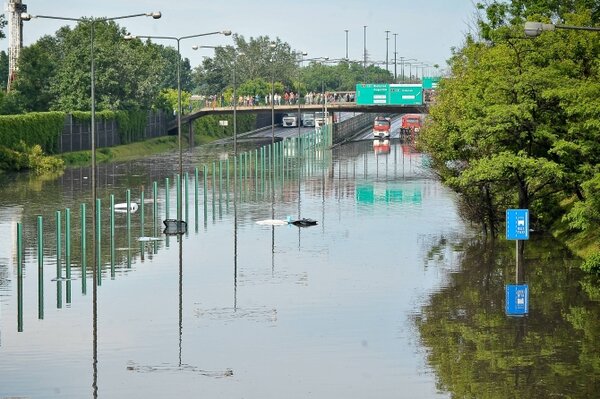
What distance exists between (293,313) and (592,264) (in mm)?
12717

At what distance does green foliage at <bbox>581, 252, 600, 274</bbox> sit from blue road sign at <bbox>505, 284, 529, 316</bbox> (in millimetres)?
2599

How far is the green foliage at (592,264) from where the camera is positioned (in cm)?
5497

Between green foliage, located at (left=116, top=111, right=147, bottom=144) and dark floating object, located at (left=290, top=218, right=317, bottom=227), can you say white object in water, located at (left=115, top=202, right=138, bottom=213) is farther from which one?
green foliage, located at (left=116, top=111, right=147, bottom=144)

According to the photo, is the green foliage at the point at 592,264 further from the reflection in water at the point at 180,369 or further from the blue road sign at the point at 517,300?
the reflection in water at the point at 180,369

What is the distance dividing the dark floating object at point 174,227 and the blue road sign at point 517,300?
20.5 m

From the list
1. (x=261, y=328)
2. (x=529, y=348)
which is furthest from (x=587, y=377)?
(x=261, y=328)

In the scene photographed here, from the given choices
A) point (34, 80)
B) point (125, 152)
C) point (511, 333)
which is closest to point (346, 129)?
point (125, 152)

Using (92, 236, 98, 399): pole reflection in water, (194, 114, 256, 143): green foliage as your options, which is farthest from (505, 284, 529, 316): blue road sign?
(194, 114, 256, 143): green foliage

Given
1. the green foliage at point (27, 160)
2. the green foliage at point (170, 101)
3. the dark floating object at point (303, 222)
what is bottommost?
the dark floating object at point (303, 222)

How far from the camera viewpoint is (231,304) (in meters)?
Answer: 50.3

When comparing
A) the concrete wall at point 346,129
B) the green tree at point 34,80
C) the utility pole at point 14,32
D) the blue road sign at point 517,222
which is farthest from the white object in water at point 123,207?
the concrete wall at point 346,129

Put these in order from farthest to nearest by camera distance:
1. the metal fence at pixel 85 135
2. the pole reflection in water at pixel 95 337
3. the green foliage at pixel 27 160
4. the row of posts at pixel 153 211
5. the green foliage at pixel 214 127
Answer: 1. the green foliage at pixel 214 127
2. the metal fence at pixel 85 135
3. the green foliage at pixel 27 160
4. the row of posts at pixel 153 211
5. the pole reflection in water at pixel 95 337

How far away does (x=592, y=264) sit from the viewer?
54969 millimetres

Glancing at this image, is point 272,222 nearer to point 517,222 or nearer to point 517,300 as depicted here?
point 517,300
